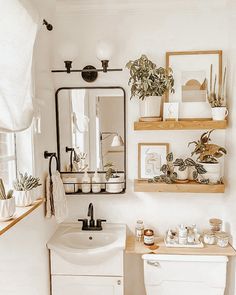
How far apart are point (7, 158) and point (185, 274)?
136cm

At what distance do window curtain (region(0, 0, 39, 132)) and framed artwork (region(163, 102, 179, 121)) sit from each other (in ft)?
3.25

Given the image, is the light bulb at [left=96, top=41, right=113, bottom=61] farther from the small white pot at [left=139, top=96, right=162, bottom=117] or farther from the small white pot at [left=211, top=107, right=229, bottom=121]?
the small white pot at [left=211, top=107, right=229, bottom=121]

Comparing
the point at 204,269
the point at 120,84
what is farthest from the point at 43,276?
the point at 120,84

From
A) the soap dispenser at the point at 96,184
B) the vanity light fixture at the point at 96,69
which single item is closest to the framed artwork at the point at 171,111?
the vanity light fixture at the point at 96,69

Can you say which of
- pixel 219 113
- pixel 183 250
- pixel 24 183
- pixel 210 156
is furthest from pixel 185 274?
pixel 24 183

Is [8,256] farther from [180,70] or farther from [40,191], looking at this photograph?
[180,70]

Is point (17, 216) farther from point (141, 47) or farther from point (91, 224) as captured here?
point (141, 47)

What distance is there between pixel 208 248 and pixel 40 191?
3.93ft

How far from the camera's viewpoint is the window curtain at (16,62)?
3.39ft

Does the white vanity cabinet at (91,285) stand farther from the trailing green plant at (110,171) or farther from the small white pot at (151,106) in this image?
the small white pot at (151,106)

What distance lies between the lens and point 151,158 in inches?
80.8

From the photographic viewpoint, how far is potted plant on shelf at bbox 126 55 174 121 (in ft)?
5.96

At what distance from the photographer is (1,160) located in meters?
1.51

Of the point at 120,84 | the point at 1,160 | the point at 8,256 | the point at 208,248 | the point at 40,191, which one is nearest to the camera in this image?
the point at 8,256
